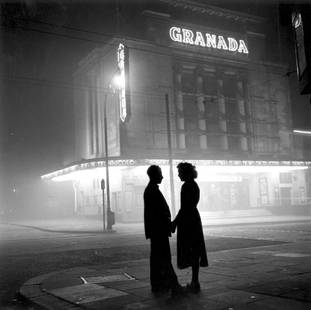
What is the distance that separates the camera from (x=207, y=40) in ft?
150

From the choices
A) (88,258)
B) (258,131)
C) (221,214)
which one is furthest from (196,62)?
(88,258)

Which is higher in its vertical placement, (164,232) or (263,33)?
(263,33)

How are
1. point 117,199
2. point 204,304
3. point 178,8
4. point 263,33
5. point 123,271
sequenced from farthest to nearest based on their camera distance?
point 263,33
point 178,8
point 117,199
point 123,271
point 204,304

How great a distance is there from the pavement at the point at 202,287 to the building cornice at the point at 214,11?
39070mm

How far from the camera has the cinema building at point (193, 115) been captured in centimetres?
3869

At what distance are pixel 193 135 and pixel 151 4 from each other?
1402 centimetres

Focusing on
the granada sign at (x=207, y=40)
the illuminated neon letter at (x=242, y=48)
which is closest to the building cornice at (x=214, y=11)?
the granada sign at (x=207, y=40)

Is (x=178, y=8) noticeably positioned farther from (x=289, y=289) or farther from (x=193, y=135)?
(x=289, y=289)

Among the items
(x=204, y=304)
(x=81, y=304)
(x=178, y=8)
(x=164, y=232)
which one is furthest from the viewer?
(x=178, y=8)

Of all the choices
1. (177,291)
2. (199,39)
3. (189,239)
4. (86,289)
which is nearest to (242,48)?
(199,39)

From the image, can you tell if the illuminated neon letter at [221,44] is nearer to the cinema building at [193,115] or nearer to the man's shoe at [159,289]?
the cinema building at [193,115]

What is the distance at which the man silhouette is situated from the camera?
6.67 meters

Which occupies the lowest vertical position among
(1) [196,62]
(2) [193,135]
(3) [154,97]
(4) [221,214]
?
(4) [221,214]

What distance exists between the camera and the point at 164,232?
22.3 feet
